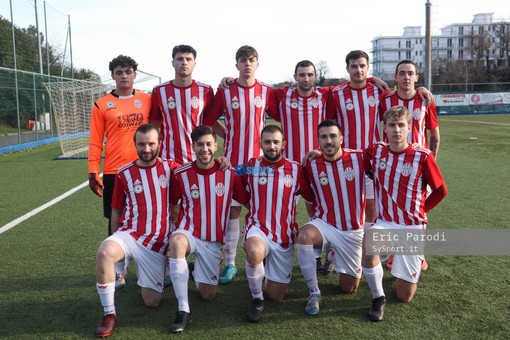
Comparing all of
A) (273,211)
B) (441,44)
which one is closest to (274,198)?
(273,211)

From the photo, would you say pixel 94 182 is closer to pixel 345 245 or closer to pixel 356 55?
pixel 345 245

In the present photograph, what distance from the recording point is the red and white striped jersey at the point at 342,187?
334cm

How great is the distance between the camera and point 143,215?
3.15 m

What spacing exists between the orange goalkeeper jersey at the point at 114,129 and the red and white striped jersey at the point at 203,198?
58 cm

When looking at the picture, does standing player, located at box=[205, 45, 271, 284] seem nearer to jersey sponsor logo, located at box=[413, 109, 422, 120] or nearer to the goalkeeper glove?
the goalkeeper glove

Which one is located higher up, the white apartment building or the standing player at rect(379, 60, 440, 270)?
the white apartment building

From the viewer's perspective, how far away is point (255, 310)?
292 cm

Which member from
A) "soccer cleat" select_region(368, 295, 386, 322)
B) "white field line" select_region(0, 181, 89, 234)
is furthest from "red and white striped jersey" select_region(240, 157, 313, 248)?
"white field line" select_region(0, 181, 89, 234)

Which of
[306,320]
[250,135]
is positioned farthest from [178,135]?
[306,320]

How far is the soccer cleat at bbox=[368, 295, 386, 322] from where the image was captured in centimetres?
286

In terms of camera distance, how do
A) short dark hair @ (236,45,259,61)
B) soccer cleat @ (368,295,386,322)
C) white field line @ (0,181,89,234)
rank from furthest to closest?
white field line @ (0,181,89,234)
short dark hair @ (236,45,259,61)
soccer cleat @ (368,295,386,322)

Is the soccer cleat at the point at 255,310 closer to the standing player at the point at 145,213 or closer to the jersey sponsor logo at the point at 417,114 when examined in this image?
the standing player at the point at 145,213

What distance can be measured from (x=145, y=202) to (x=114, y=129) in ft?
2.52

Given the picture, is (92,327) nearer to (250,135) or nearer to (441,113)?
(250,135)
